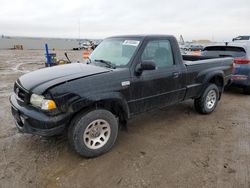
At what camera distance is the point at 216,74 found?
486 centimetres

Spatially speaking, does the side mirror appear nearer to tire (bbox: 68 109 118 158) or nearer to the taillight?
tire (bbox: 68 109 118 158)

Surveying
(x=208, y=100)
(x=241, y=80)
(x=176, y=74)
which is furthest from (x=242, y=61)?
(x=176, y=74)

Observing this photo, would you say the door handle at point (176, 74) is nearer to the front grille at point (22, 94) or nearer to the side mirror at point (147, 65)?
the side mirror at point (147, 65)

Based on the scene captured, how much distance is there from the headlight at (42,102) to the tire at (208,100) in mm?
3504

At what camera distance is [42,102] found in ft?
8.71

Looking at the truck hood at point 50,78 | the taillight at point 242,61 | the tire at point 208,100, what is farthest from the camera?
the taillight at point 242,61

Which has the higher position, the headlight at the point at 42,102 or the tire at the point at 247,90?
the headlight at the point at 42,102

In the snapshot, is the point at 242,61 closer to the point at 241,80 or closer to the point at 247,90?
the point at 241,80

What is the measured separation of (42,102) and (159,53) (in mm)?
2280

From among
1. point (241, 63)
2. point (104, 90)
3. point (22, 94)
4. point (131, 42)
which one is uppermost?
point (131, 42)

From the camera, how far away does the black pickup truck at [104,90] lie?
270 cm

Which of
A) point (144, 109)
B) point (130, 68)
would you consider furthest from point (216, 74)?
point (130, 68)

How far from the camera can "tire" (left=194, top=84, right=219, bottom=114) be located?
480cm

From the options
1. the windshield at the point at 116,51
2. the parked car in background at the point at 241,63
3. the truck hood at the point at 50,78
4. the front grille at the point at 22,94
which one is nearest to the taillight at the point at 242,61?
the parked car in background at the point at 241,63
